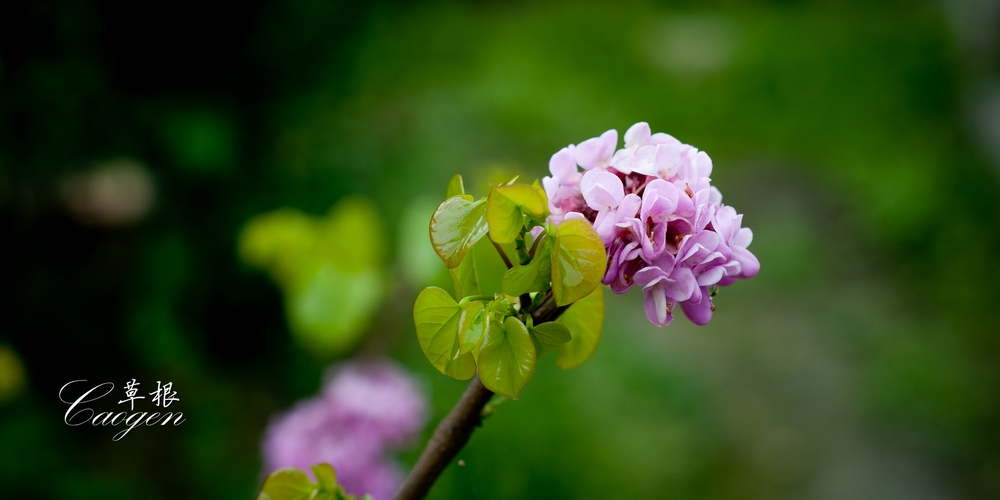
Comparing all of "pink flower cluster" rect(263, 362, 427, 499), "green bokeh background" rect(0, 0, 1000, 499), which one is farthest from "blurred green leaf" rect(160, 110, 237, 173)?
"pink flower cluster" rect(263, 362, 427, 499)

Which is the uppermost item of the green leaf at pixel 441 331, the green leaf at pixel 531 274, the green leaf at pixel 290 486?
the green leaf at pixel 531 274

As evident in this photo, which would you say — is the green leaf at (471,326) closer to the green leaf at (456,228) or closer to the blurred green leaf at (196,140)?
the green leaf at (456,228)

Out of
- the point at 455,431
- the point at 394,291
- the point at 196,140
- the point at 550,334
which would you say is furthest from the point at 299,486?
the point at 196,140

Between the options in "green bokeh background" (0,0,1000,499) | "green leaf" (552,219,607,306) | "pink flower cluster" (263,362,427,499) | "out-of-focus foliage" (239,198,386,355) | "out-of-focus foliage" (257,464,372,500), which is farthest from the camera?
"green bokeh background" (0,0,1000,499)

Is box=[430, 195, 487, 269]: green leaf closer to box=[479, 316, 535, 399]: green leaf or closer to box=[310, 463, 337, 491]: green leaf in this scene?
box=[479, 316, 535, 399]: green leaf

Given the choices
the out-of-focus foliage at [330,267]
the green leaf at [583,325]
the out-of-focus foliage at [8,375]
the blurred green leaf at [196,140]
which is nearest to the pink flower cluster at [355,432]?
the out-of-focus foliage at [330,267]

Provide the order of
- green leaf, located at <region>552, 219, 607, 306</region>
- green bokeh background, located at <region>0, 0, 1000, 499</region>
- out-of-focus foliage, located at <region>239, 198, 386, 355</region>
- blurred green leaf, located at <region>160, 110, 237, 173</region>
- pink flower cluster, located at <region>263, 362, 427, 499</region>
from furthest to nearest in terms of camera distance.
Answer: blurred green leaf, located at <region>160, 110, 237, 173</region>, green bokeh background, located at <region>0, 0, 1000, 499</region>, out-of-focus foliage, located at <region>239, 198, 386, 355</region>, pink flower cluster, located at <region>263, 362, 427, 499</region>, green leaf, located at <region>552, 219, 607, 306</region>
